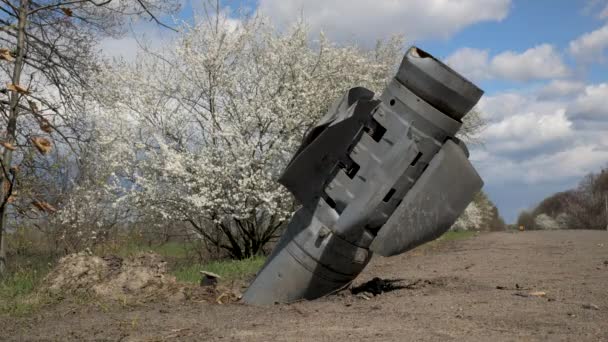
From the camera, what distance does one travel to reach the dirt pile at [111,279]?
6863 mm

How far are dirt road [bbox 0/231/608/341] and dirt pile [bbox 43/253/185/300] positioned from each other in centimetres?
48

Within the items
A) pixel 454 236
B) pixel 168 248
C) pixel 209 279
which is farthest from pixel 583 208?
pixel 209 279

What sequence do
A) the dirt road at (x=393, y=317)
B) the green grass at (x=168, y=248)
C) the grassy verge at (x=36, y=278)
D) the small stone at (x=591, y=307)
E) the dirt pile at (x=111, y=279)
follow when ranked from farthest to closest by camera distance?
the green grass at (x=168, y=248)
the dirt pile at (x=111, y=279)
the grassy verge at (x=36, y=278)
the small stone at (x=591, y=307)
the dirt road at (x=393, y=317)

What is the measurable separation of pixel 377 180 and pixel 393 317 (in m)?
1.51

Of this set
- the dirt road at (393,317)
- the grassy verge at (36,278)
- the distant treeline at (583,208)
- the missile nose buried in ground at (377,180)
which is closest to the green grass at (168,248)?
the grassy verge at (36,278)

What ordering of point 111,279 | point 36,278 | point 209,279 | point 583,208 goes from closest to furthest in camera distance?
point 111,279 < point 209,279 < point 36,278 < point 583,208

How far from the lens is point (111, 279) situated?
23.1 ft

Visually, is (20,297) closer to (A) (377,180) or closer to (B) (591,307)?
(A) (377,180)

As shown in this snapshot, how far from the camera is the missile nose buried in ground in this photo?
603cm

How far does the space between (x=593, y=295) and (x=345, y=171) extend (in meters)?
2.72

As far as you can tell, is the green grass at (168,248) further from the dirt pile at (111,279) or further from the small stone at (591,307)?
the small stone at (591,307)

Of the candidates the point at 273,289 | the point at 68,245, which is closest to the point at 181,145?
the point at 68,245

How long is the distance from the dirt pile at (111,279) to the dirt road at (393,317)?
478mm

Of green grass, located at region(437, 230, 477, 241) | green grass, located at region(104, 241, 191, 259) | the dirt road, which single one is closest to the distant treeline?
green grass, located at region(437, 230, 477, 241)
